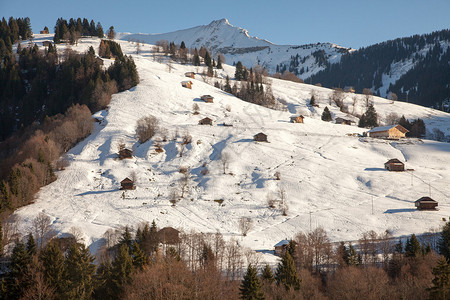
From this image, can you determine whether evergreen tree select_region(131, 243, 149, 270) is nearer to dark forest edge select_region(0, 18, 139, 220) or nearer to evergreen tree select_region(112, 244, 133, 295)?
evergreen tree select_region(112, 244, 133, 295)

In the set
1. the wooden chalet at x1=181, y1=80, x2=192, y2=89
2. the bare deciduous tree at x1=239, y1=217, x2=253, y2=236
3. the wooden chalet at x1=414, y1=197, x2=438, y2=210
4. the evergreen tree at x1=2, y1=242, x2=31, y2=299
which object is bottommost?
the bare deciduous tree at x1=239, y1=217, x2=253, y2=236

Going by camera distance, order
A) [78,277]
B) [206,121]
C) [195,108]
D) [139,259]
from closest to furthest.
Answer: [78,277]
[139,259]
[206,121]
[195,108]

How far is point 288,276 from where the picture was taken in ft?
122

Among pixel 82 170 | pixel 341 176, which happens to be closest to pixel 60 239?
pixel 82 170

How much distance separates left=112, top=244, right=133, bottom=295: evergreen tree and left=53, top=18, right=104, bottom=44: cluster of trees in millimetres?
133268

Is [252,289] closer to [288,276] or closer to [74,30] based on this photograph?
[288,276]

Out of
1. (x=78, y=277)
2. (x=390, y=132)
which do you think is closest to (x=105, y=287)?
(x=78, y=277)

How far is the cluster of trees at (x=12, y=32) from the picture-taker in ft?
424

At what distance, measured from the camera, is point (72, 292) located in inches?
1162

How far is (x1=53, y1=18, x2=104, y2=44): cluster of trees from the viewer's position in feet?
477

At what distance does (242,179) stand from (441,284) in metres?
41.6

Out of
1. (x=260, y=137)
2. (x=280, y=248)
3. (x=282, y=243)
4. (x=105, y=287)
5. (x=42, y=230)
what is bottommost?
(x=280, y=248)

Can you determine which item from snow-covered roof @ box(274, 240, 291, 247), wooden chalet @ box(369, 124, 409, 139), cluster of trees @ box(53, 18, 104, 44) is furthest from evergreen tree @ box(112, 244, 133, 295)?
cluster of trees @ box(53, 18, 104, 44)

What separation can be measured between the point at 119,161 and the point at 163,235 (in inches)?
1131
